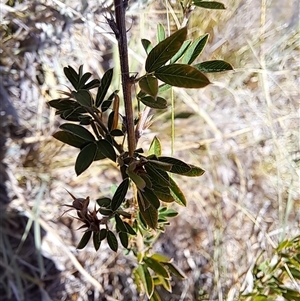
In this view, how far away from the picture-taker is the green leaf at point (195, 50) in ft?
1.90

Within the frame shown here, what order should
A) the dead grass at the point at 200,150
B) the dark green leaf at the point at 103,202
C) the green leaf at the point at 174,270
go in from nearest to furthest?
the dark green leaf at the point at 103,202 → the green leaf at the point at 174,270 → the dead grass at the point at 200,150

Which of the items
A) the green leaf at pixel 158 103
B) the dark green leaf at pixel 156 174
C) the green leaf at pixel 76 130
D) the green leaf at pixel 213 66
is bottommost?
the dark green leaf at pixel 156 174

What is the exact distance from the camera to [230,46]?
1.49 meters

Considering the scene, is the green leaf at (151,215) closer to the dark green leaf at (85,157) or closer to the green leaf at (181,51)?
the dark green leaf at (85,157)

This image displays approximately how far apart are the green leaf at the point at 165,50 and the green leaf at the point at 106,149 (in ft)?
0.39

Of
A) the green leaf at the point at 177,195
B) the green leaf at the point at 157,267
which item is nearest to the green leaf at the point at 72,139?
the green leaf at the point at 177,195

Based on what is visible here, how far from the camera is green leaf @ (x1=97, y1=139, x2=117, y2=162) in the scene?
557 mm

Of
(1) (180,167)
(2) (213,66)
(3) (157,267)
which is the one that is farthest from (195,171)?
(3) (157,267)

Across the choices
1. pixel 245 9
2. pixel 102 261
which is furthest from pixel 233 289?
pixel 245 9

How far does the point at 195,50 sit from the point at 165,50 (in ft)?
0.41

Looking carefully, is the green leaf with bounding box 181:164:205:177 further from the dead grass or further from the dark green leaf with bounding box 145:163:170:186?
the dead grass

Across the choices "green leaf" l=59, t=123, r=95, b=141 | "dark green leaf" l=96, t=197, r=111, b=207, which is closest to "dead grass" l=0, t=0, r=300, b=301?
"dark green leaf" l=96, t=197, r=111, b=207

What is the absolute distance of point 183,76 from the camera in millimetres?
451

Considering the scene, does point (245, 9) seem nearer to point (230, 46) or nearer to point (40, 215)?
point (230, 46)
